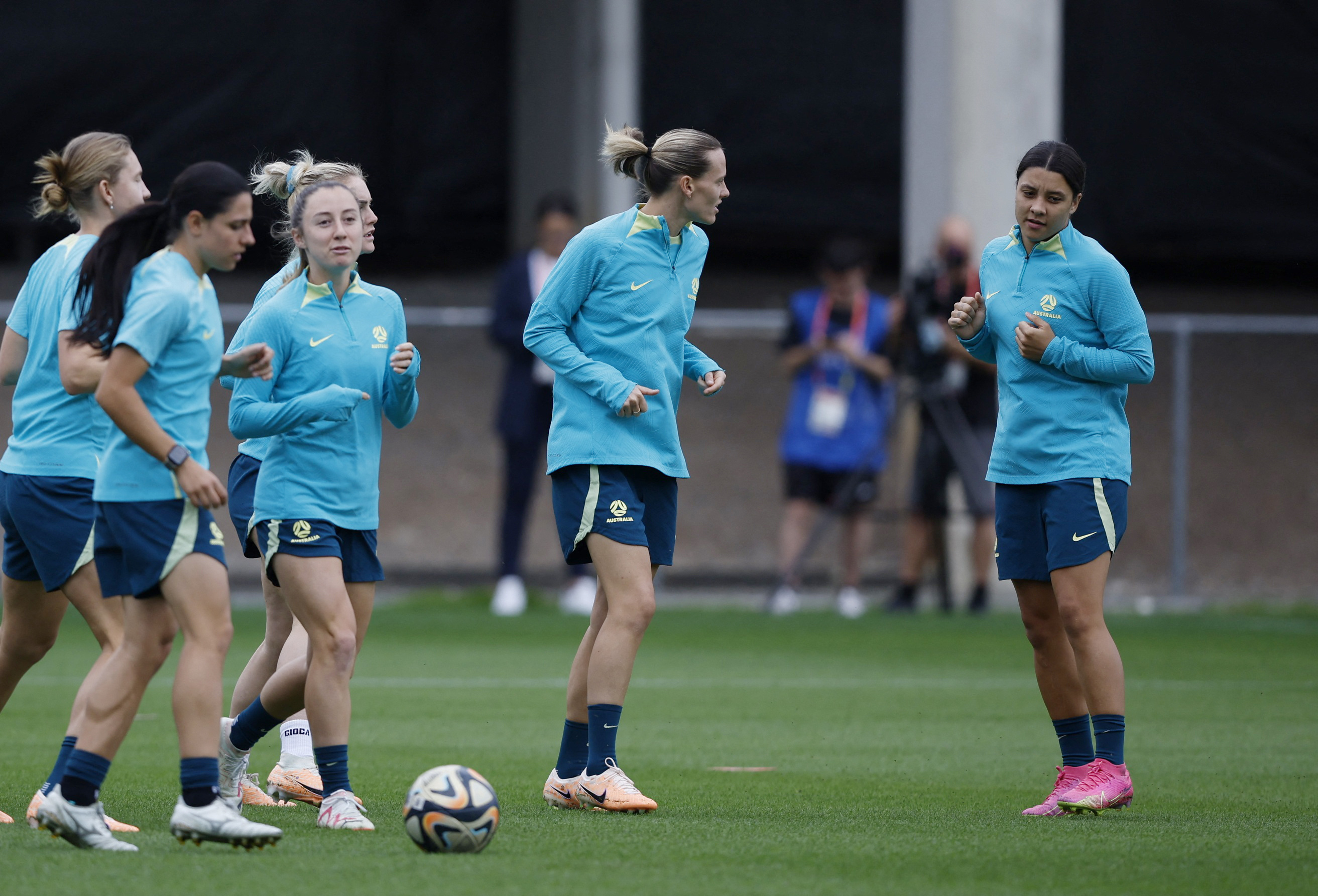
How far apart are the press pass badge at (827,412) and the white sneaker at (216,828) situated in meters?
8.46

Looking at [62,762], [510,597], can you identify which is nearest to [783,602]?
[510,597]

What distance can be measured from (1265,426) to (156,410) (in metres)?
12.7

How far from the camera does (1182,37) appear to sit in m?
16.3

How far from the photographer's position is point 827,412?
1263 cm

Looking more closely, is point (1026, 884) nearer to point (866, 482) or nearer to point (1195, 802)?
point (1195, 802)

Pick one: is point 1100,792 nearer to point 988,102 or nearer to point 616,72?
point 988,102

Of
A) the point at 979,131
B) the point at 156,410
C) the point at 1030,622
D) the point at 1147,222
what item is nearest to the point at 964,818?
the point at 1030,622

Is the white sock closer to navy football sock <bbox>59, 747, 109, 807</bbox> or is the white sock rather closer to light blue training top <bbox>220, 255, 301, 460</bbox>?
light blue training top <bbox>220, 255, 301, 460</bbox>

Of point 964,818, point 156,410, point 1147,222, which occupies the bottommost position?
point 964,818

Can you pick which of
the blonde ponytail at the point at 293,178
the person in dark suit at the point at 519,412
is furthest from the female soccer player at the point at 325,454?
the person in dark suit at the point at 519,412

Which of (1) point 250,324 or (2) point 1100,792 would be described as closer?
(1) point 250,324

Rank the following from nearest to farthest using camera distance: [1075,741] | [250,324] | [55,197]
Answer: [250,324] → [55,197] → [1075,741]

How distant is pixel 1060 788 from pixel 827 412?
7.12m

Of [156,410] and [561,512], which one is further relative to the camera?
[561,512]
